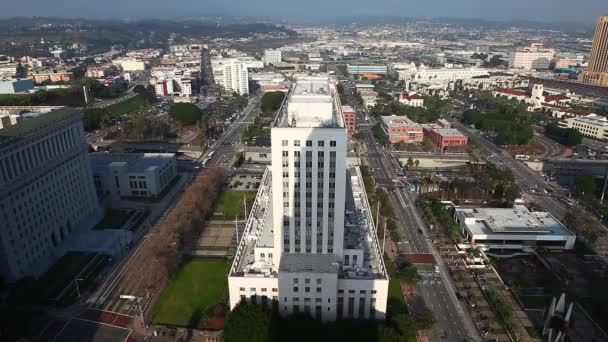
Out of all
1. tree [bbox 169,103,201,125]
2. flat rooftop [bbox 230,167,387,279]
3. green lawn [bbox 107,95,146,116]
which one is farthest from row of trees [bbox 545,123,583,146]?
green lawn [bbox 107,95,146,116]

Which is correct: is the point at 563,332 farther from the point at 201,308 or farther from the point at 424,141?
the point at 424,141

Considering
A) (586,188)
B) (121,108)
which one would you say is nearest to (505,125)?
(586,188)

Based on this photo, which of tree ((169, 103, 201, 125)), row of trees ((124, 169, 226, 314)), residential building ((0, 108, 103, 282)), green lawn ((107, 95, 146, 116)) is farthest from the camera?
green lawn ((107, 95, 146, 116))

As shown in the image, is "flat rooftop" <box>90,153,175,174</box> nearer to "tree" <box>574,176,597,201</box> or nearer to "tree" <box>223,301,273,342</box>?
"tree" <box>223,301,273,342</box>

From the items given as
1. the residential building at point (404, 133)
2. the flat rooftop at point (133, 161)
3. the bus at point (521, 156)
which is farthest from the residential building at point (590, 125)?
the flat rooftop at point (133, 161)

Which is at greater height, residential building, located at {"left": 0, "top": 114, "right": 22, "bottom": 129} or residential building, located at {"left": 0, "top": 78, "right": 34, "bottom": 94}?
residential building, located at {"left": 0, "top": 114, "right": 22, "bottom": 129}

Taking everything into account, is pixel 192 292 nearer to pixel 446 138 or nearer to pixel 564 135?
pixel 446 138
